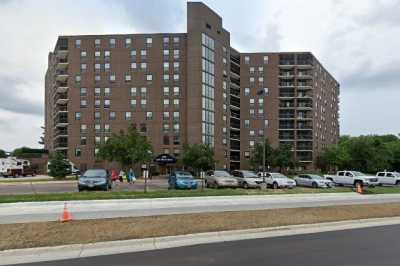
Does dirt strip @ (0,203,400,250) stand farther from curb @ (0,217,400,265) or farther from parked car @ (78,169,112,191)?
parked car @ (78,169,112,191)

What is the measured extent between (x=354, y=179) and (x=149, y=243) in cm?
3460

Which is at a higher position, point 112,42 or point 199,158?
point 112,42

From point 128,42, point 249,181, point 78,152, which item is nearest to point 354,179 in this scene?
point 249,181

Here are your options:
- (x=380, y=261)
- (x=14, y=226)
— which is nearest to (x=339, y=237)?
(x=380, y=261)

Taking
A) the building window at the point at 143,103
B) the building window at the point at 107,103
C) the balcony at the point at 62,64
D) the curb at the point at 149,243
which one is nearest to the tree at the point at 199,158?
the building window at the point at 143,103

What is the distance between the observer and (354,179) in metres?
40.8

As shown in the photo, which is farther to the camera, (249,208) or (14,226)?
(249,208)

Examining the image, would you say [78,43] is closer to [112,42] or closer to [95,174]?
[112,42]

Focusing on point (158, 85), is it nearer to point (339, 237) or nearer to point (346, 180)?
point (346, 180)

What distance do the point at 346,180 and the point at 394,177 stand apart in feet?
24.3

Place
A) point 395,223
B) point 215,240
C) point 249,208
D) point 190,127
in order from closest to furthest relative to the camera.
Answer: point 215,240 → point 395,223 → point 249,208 → point 190,127

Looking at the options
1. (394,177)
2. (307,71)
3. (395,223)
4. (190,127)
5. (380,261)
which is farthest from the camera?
(307,71)

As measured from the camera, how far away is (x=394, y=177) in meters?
45.7

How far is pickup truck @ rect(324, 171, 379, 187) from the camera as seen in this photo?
131ft
